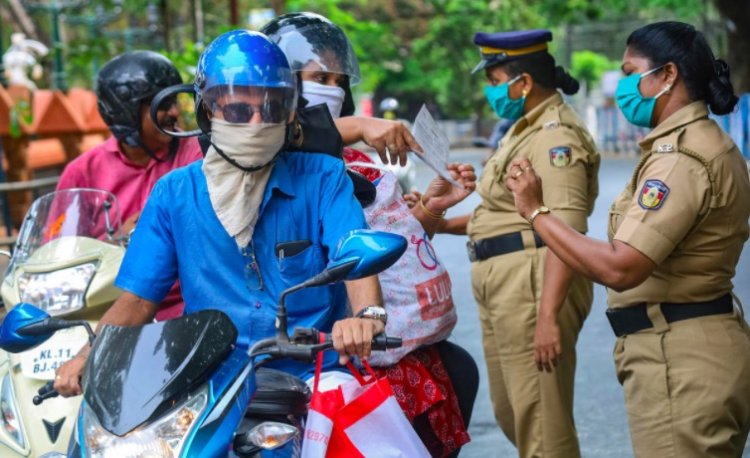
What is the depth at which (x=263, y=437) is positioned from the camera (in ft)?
8.75

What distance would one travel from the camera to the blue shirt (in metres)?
3.27

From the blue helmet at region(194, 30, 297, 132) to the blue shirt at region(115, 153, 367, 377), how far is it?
22 cm

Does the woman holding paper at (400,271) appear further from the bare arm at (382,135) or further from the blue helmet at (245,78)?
the blue helmet at (245,78)

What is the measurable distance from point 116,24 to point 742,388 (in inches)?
1131

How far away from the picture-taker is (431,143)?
12.9ft

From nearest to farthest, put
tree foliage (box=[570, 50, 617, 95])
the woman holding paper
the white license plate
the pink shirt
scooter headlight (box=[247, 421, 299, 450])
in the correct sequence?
scooter headlight (box=[247, 421, 299, 450]), the woman holding paper, the white license plate, the pink shirt, tree foliage (box=[570, 50, 617, 95])

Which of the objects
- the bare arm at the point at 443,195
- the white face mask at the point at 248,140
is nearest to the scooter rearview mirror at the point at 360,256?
the white face mask at the point at 248,140

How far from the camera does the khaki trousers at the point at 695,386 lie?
146 inches

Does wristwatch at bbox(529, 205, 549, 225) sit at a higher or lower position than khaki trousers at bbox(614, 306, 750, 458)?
higher

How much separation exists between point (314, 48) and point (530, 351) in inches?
69.0

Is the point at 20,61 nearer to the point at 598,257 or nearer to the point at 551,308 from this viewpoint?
the point at 551,308

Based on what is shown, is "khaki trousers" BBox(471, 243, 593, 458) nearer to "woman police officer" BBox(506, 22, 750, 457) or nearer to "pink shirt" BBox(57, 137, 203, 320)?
"woman police officer" BBox(506, 22, 750, 457)

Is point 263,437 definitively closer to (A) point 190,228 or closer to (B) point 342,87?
(A) point 190,228

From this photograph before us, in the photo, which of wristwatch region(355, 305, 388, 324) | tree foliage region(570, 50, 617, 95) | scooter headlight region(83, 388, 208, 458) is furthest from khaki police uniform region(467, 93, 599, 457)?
tree foliage region(570, 50, 617, 95)
